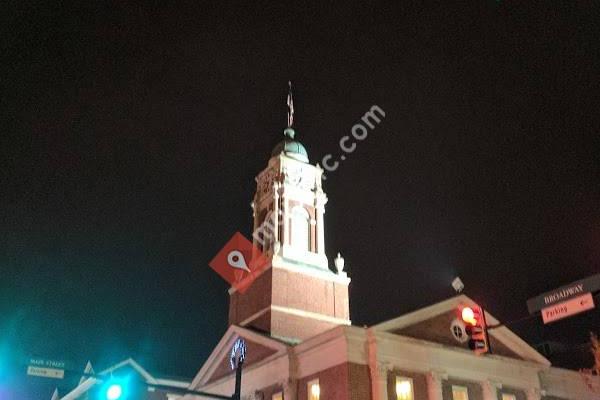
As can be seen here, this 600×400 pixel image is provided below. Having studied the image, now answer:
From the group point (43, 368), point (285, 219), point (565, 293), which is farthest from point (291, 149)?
point (565, 293)

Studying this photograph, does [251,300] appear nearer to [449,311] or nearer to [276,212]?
[276,212]

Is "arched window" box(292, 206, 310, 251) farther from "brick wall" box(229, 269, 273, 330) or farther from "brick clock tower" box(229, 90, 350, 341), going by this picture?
"brick wall" box(229, 269, 273, 330)

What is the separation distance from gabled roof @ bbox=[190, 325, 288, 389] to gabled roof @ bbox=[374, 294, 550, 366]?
20.2 ft

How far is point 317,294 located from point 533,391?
14.7 meters

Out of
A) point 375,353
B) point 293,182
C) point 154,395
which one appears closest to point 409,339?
point 375,353

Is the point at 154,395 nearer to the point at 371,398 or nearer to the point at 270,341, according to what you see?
the point at 270,341

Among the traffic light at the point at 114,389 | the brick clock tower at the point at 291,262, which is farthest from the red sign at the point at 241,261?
the traffic light at the point at 114,389

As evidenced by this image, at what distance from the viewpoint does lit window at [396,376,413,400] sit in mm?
29609

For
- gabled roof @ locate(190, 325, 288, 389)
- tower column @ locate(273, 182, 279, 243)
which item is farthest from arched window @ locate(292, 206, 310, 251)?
gabled roof @ locate(190, 325, 288, 389)

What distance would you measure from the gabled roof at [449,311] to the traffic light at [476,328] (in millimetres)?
12311

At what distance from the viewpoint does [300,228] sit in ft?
147

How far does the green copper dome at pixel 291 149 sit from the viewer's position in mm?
47775

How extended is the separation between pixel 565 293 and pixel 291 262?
27.7 m

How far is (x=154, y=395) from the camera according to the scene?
5175 centimetres
